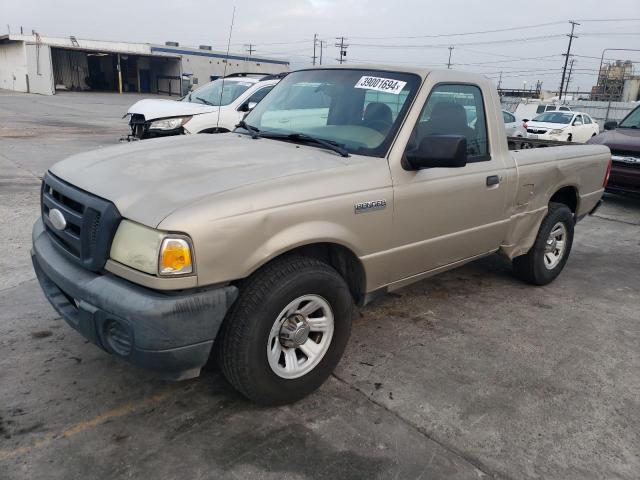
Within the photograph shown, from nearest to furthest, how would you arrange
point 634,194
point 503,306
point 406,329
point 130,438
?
point 130,438 < point 406,329 < point 503,306 < point 634,194

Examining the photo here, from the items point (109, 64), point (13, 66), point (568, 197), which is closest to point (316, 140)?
point (568, 197)

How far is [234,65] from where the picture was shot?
44.7m

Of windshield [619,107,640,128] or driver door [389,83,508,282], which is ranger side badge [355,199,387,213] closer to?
driver door [389,83,508,282]

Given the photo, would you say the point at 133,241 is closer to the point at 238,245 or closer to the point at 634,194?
the point at 238,245

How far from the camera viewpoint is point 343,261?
315cm

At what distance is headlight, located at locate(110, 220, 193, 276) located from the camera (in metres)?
2.32

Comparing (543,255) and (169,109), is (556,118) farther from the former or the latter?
(543,255)

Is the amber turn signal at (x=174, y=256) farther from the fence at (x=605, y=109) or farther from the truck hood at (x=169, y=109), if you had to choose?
the fence at (x=605, y=109)

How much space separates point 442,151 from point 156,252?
1.68 metres

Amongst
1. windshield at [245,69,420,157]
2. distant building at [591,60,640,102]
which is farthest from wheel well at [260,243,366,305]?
distant building at [591,60,640,102]

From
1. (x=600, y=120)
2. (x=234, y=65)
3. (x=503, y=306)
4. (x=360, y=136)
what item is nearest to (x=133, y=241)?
(x=360, y=136)

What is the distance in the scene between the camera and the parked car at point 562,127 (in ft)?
66.2

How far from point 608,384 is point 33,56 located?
46351mm

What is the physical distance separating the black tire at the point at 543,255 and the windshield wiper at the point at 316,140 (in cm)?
235
